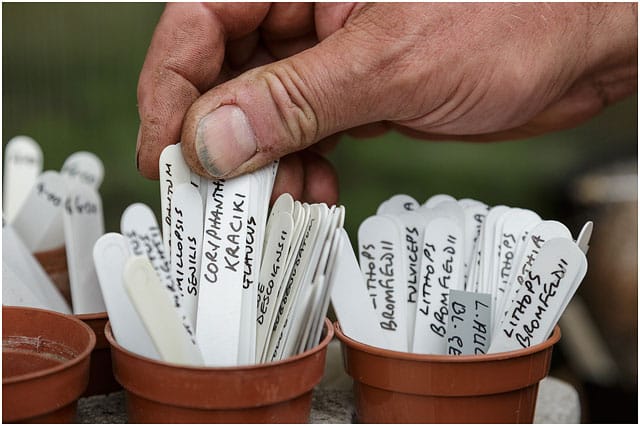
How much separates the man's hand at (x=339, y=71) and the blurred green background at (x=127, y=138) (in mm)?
656

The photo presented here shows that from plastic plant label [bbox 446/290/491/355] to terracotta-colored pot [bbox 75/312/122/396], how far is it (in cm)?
32

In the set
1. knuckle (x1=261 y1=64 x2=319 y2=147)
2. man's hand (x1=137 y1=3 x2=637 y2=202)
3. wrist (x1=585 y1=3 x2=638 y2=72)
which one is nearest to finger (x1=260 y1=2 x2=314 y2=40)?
man's hand (x1=137 y1=3 x2=637 y2=202)

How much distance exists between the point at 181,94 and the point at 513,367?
45 centimetres

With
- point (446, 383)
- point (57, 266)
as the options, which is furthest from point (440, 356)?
point (57, 266)

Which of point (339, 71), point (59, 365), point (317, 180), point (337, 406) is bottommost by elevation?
point (337, 406)

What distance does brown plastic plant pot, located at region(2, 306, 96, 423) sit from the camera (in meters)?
0.55

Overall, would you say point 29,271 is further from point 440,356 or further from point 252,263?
point 440,356

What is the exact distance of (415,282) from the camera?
0.76 meters

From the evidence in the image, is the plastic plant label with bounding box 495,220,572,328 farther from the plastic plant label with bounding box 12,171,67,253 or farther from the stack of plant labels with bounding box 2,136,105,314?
the plastic plant label with bounding box 12,171,67,253

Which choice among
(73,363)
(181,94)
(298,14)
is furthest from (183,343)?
(298,14)

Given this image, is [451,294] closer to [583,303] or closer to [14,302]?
[14,302]

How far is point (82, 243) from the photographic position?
832 mm

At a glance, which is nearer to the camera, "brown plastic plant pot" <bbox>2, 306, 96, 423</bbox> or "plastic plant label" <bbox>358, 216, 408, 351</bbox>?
"brown plastic plant pot" <bbox>2, 306, 96, 423</bbox>

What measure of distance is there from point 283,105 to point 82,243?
277 mm
